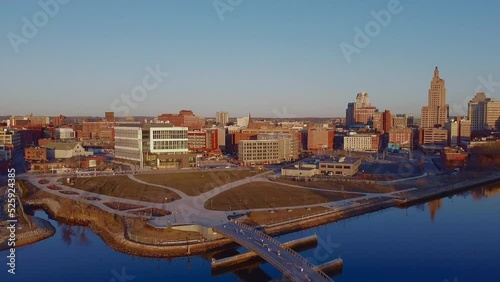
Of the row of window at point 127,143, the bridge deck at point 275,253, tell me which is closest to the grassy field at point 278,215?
the bridge deck at point 275,253

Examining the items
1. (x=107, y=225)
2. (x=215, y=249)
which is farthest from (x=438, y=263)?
(x=107, y=225)

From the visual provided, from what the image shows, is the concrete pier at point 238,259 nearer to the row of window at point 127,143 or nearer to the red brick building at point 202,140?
the row of window at point 127,143

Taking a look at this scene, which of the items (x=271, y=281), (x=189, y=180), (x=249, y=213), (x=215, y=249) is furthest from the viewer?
(x=189, y=180)

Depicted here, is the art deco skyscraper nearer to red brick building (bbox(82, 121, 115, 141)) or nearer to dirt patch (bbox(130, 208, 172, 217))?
red brick building (bbox(82, 121, 115, 141))

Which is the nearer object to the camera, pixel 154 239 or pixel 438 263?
pixel 438 263

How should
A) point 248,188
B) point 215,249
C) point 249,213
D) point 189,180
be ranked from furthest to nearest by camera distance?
point 189,180 < point 248,188 < point 249,213 < point 215,249

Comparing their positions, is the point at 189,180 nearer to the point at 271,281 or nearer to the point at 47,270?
the point at 47,270

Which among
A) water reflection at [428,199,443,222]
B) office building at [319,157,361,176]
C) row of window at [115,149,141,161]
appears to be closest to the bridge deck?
water reflection at [428,199,443,222]
